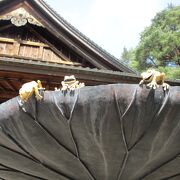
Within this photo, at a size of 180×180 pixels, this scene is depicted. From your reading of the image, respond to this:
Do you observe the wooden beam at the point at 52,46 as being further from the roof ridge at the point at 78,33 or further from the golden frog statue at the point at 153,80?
the golden frog statue at the point at 153,80

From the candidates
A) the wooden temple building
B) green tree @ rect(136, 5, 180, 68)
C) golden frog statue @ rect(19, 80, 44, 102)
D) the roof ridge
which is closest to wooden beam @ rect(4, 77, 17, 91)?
the wooden temple building

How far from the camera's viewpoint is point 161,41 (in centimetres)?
2209

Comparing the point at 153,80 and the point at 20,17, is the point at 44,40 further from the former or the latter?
the point at 153,80

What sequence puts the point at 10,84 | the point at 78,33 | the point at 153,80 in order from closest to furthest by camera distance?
the point at 153,80
the point at 10,84
the point at 78,33

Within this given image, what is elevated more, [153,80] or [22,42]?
[22,42]

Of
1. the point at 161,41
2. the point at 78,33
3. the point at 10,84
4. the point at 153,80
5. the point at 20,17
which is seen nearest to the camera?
the point at 153,80

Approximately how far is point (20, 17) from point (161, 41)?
14553mm

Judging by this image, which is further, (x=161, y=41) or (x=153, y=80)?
(x=161, y=41)

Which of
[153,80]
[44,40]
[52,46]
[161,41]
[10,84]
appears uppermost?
[161,41]

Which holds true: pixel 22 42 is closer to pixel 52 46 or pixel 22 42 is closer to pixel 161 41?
pixel 52 46

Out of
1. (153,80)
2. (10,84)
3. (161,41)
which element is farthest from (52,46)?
(161,41)

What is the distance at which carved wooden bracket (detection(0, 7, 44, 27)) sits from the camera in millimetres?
8859

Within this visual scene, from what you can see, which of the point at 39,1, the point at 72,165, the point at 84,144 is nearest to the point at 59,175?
the point at 72,165

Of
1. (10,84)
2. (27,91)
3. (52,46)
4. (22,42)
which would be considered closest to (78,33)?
(52,46)
